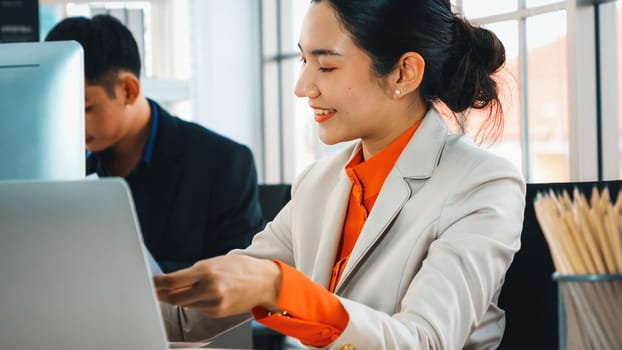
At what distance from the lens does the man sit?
2.34 m

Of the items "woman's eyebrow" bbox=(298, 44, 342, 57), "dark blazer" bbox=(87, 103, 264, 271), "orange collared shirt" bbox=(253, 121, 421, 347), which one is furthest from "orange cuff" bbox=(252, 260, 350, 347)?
"dark blazer" bbox=(87, 103, 264, 271)

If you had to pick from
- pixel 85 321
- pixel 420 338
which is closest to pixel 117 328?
pixel 85 321

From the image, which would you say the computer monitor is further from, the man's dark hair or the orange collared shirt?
the man's dark hair

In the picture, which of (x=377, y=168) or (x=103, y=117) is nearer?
(x=377, y=168)

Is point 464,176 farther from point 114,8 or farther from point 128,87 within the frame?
point 114,8

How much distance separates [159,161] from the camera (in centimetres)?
239

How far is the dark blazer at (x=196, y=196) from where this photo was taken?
7.68 feet

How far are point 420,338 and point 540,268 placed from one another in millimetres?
320

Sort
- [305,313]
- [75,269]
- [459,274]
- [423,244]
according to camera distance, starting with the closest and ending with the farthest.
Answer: [75,269] < [305,313] < [459,274] < [423,244]

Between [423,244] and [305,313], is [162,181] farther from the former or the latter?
[305,313]

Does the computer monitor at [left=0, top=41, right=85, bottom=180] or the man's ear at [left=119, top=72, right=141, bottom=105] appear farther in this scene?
the man's ear at [left=119, top=72, right=141, bottom=105]

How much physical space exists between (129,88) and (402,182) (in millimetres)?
1215

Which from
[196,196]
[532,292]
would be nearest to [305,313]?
[532,292]

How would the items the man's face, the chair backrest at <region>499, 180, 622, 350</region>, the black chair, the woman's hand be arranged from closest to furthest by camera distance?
1. the woman's hand
2. the chair backrest at <region>499, 180, 622, 350</region>
3. the man's face
4. the black chair
